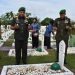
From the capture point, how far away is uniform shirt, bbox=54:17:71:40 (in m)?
10.4

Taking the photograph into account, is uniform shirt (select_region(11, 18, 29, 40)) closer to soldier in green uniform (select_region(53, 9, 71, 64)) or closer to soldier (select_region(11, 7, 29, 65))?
soldier (select_region(11, 7, 29, 65))

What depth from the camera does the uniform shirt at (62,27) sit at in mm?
10352

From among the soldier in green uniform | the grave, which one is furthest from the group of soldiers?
the grave

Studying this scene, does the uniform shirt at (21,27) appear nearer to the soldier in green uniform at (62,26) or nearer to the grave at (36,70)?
the soldier in green uniform at (62,26)

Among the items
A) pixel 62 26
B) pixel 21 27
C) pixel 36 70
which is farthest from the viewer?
pixel 62 26

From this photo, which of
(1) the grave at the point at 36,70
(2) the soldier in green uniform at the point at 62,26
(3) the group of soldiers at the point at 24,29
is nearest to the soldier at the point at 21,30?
(3) the group of soldiers at the point at 24,29

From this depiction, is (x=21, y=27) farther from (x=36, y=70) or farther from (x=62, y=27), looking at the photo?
(x=36, y=70)

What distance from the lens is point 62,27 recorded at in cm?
1041

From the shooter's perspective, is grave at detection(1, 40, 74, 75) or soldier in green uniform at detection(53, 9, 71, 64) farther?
soldier in green uniform at detection(53, 9, 71, 64)

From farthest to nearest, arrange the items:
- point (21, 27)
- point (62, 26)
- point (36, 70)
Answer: point (62, 26) < point (21, 27) < point (36, 70)

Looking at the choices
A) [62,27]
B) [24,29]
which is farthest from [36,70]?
[62,27]

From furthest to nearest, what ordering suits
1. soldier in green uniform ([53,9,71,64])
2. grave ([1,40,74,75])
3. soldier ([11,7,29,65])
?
soldier in green uniform ([53,9,71,64])
soldier ([11,7,29,65])
grave ([1,40,74,75])

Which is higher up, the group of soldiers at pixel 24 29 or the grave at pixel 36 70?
the group of soldiers at pixel 24 29

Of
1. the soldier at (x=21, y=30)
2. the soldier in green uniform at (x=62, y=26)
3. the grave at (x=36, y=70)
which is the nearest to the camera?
the grave at (x=36, y=70)
